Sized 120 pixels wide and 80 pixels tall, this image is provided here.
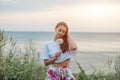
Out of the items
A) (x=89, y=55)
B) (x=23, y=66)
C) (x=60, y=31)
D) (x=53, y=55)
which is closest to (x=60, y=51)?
(x=53, y=55)

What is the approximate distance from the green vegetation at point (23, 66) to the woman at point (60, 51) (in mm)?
1823

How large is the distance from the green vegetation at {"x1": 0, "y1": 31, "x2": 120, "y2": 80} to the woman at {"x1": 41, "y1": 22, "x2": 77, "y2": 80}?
1.82m

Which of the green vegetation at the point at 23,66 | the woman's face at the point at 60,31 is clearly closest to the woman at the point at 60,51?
the woman's face at the point at 60,31

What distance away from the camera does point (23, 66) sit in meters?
7.87

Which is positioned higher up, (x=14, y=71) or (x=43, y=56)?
(x=43, y=56)

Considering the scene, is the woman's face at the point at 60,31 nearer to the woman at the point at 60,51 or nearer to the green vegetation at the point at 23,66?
the woman at the point at 60,51

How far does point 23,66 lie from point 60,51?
2.52m

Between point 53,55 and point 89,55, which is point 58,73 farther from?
point 89,55

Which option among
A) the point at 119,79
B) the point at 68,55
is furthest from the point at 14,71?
the point at 68,55

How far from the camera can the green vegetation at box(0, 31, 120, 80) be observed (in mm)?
7590

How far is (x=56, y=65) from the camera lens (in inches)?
217

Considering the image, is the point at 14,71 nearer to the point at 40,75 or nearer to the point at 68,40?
the point at 40,75

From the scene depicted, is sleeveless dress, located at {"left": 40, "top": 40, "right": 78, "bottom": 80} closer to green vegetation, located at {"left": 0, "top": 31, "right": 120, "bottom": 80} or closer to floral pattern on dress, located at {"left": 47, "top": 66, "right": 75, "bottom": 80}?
floral pattern on dress, located at {"left": 47, "top": 66, "right": 75, "bottom": 80}

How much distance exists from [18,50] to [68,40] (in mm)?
2879
